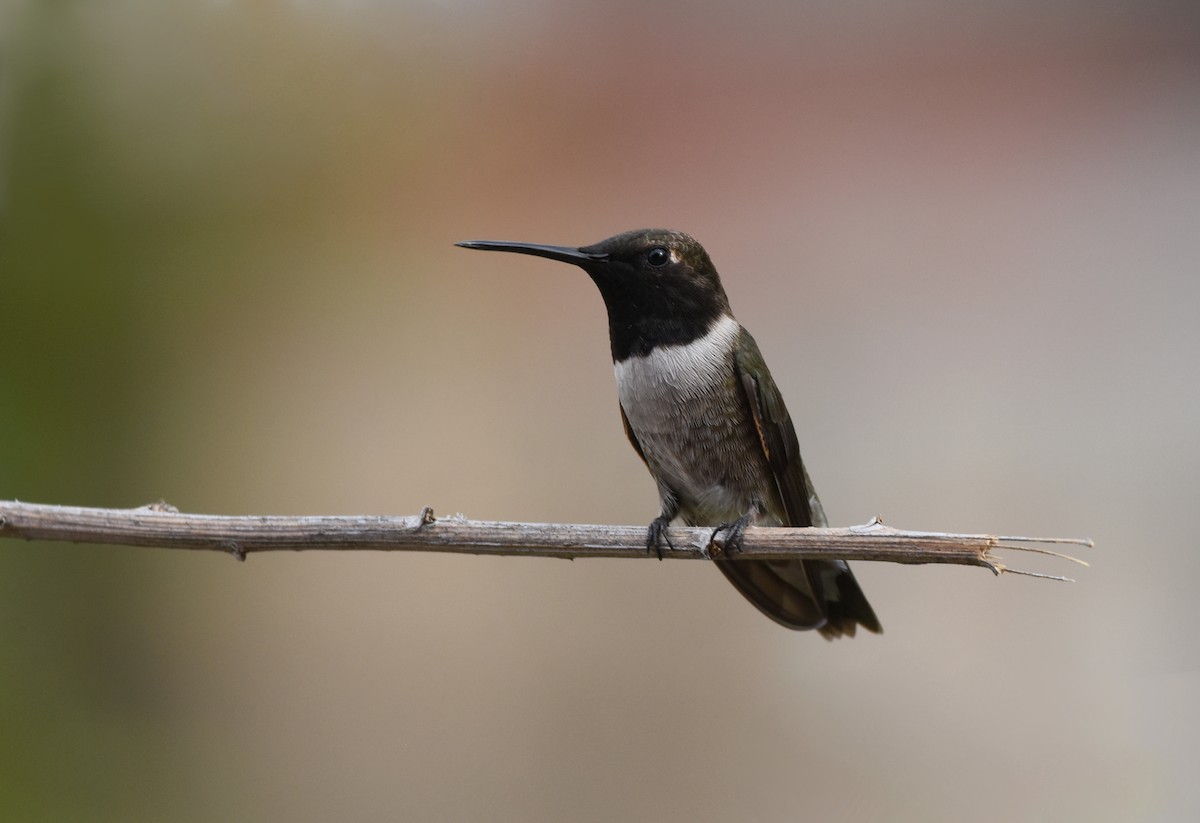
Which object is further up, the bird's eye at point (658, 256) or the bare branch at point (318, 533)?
the bird's eye at point (658, 256)

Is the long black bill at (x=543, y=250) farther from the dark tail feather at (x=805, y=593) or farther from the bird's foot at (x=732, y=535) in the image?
the dark tail feather at (x=805, y=593)

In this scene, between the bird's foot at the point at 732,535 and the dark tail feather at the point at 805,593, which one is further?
the dark tail feather at the point at 805,593

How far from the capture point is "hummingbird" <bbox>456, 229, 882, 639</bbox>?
1.31 m

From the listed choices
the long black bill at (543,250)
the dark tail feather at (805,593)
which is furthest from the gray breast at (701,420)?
the long black bill at (543,250)

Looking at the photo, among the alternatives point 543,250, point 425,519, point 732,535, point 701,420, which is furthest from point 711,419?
point 425,519

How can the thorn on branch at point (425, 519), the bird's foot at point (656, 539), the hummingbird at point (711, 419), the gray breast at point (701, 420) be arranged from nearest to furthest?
the thorn on branch at point (425, 519)
the bird's foot at point (656, 539)
the hummingbird at point (711, 419)
the gray breast at point (701, 420)

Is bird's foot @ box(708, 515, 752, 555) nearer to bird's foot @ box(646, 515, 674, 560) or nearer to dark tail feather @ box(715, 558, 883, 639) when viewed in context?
bird's foot @ box(646, 515, 674, 560)

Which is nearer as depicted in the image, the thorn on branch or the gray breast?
the thorn on branch

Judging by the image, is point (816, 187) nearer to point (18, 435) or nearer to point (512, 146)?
point (512, 146)

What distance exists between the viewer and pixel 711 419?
1.46 metres

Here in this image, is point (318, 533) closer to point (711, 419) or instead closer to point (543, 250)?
point (543, 250)

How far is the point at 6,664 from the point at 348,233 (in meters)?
1.67

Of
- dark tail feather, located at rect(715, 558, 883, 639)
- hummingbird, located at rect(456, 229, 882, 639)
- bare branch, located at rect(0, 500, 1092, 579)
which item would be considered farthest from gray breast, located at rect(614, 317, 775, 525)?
bare branch, located at rect(0, 500, 1092, 579)

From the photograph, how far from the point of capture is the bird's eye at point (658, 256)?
1268 millimetres
